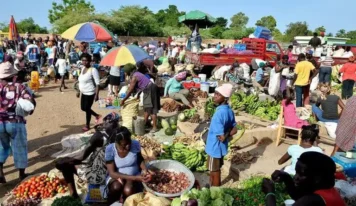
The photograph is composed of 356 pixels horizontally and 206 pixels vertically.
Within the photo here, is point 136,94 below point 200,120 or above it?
above

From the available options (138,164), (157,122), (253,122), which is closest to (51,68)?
(157,122)

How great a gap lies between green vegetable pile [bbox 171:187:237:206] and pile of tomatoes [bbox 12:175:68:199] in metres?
1.82

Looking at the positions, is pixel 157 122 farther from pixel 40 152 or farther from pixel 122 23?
pixel 122 23

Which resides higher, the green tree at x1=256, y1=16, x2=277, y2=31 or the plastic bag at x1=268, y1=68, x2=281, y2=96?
the green tree at x1=256, y1=16, x2=277, y2=31

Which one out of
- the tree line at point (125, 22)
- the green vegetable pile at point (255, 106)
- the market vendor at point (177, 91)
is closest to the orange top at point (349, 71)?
the green vegetable pile at point (255, 106)

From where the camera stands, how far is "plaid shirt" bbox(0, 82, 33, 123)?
452cm

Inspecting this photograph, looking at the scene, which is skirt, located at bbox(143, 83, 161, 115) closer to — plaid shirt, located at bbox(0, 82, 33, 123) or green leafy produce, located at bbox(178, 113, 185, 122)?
green leafy produce, located at bbox(178, 113, 185, 122)

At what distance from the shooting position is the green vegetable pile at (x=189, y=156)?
17.9 feet

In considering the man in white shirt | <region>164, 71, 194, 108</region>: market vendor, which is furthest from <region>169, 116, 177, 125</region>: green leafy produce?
the man in white shirt

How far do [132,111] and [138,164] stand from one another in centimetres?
310

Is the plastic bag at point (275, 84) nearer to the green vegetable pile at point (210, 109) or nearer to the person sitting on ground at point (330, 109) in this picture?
→ the green vegetable pile at point (210, 109)

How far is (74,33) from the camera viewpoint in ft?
29.7

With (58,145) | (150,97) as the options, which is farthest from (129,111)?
(58,145)

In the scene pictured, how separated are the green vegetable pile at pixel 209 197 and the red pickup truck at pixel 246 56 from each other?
1138 cm
